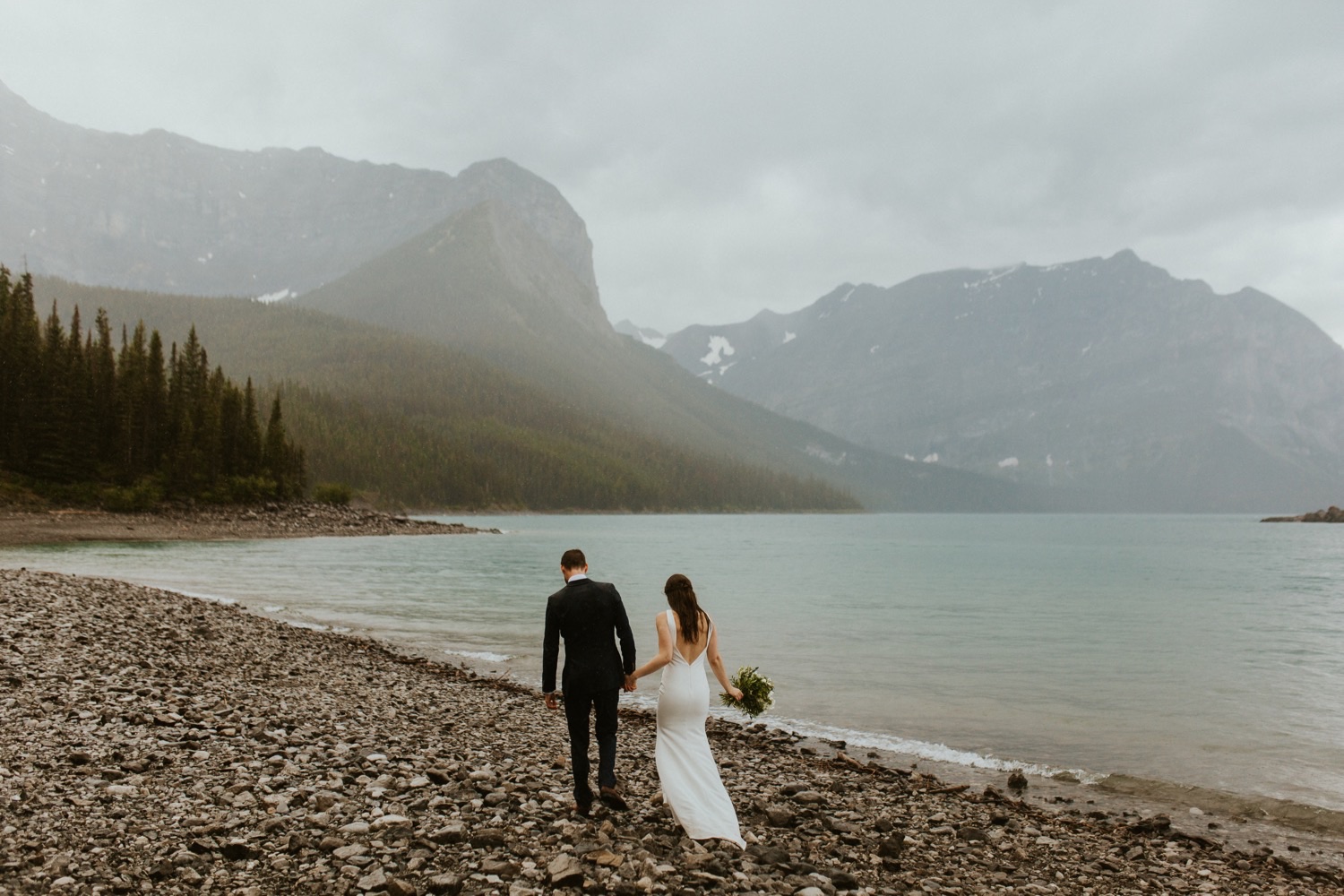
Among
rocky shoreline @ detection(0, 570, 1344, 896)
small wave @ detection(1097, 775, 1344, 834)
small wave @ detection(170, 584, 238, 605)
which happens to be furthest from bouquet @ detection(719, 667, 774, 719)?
small wave @ detection(170, 584, 238, 605)

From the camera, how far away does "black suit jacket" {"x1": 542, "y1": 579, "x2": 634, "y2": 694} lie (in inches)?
392

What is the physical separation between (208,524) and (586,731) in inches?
3697

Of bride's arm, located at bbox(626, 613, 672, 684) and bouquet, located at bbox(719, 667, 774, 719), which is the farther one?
bouquet, located at bbox(719, 667, 774, 719)

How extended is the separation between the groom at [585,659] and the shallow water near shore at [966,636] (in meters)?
8.29

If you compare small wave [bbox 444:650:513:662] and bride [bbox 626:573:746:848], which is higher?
bride [bbox 626:573:746:848]

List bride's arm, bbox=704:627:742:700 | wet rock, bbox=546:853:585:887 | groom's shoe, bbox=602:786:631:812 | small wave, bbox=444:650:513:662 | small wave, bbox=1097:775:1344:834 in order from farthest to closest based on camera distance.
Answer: small wave, bbox=444:650:513:662, small wave, bbox=1097:775:1344:834, groom's shoe, bbox=602:786:631:812, bride's arm, bbox=704:627:742:700, wet rock, bbox=546:853:585:887

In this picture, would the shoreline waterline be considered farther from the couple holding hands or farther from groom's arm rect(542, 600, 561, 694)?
groom's arm rect(542, 600, 561, 694)

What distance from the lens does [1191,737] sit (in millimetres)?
19062

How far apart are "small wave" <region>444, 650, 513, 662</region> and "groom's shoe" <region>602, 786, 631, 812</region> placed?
15.8 meters

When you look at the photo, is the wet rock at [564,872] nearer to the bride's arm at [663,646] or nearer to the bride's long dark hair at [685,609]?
the bride's arm at [663,646]

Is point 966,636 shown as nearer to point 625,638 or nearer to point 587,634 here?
point 625,638

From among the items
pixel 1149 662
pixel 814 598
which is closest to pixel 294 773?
pixel 1149 662

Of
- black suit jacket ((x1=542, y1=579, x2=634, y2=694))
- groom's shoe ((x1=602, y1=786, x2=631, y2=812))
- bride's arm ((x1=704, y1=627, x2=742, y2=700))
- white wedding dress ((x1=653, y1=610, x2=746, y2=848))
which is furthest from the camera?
groom's shoe ((x1=602, y1=786, x2=631, y2=812))

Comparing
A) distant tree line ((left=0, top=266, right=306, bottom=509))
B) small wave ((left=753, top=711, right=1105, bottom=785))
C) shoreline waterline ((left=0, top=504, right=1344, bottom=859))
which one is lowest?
shoreline waterline ((left=0, top=504, right=1344, bottom=859))
